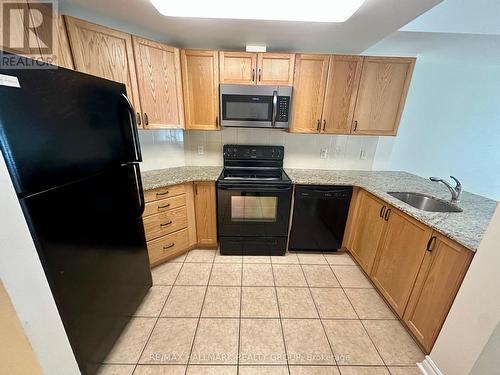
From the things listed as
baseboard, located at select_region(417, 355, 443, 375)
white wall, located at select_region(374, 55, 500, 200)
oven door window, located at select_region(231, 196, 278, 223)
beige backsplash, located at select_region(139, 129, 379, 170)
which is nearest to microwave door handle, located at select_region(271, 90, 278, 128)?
beige backsplash, located at select_region(139, 129, 379, 170)

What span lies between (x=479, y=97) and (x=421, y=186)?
1.71 meters

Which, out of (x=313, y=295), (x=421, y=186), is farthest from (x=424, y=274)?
(x=421, y=186)

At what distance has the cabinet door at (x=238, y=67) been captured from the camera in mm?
2012

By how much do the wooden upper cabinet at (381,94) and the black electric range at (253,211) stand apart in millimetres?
1117

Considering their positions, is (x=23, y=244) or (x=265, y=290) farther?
(x=265, y=290)

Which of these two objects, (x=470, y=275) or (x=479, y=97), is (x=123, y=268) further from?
(x=479, y=97)

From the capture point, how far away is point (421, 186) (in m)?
2.10

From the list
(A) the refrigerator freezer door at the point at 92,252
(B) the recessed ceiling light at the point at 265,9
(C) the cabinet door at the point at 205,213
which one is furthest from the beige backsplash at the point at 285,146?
(B) the recessed ceiling light at the point at 265,9

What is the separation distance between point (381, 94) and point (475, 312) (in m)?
2.06

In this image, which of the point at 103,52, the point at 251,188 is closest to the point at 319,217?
the point at 251,188

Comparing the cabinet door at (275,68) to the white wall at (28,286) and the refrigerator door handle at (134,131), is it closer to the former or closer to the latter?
the refrigerator door handle at (134,131)

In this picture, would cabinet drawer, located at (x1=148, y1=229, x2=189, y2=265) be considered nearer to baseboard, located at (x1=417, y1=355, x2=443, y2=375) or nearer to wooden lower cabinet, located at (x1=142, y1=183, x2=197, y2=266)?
wooden lower cabinet, located at (x1=142, y1=183, x2=197, y2=266)

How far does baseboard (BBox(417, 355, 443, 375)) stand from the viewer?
1.18 metres

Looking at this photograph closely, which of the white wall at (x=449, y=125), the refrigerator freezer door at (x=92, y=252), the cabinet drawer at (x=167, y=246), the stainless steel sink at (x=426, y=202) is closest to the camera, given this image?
the refrigerator freezer door at (x=92, y=252)
